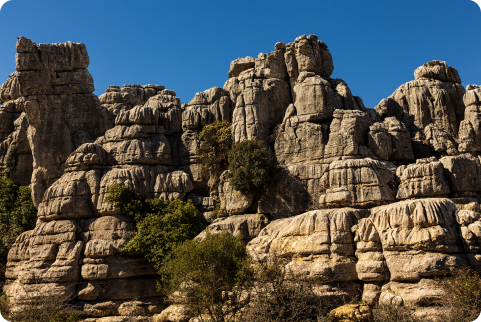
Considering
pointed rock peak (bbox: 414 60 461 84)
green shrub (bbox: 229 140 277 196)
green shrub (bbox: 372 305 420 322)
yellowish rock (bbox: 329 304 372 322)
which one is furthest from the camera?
pointed rock peak (bbox: 414 60 461 84)

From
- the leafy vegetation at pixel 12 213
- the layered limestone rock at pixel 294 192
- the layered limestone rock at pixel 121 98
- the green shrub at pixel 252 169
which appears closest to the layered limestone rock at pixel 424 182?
the layered limestone rock at pixel 294 192

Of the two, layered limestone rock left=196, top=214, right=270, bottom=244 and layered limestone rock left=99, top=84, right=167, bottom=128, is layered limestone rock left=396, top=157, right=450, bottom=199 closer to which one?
layered limestone rock left=196, top=214, right=270, bottom=244

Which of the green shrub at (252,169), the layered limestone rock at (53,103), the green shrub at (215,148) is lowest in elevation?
the green shrub at (252,169)

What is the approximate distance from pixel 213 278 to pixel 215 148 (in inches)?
659

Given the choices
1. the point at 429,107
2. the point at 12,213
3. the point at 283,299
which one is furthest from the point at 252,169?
the point at 12,213

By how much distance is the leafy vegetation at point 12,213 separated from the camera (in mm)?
46319

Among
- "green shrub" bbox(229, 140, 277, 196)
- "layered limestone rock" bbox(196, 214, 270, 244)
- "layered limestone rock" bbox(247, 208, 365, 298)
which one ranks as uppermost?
"green shrub" bbox(229, 140, 277, 196)

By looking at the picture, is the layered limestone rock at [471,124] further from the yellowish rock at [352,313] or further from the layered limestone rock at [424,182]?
the yellowish rock at [352,313]

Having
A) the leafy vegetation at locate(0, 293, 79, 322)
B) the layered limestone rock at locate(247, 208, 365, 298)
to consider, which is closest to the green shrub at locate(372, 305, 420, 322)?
the layered limestone rock at locate(247, 208, 365, 298)

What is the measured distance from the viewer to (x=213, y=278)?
29000 millimetres

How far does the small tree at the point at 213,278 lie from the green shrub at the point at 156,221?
282 inches

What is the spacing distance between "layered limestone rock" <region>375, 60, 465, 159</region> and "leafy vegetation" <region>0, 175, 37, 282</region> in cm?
3647

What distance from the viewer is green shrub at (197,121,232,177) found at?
142 ft

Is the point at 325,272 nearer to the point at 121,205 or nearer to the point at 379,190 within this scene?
the point at 379,190
